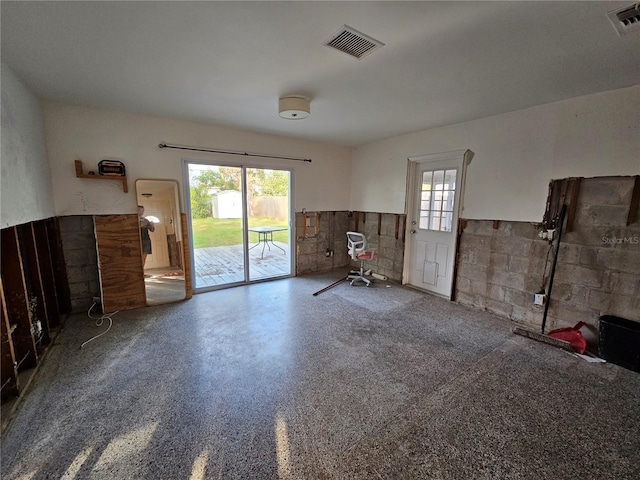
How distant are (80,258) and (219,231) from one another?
172cm

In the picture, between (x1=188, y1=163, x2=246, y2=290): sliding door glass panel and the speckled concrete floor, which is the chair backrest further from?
(x1=188, y1=163, x2=246, y2=290): sliding door glass panel

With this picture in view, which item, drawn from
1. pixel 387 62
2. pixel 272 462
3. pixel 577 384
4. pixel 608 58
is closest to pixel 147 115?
pixel 387 62

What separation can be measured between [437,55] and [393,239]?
314cm

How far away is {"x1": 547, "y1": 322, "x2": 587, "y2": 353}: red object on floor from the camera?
8.26 feet

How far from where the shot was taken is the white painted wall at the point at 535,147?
239 centimetres

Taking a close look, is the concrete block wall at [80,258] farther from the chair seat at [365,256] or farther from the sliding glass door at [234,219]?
the chair seat at [365,256]

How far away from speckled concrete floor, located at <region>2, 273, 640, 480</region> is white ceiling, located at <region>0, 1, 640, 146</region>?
2.46m

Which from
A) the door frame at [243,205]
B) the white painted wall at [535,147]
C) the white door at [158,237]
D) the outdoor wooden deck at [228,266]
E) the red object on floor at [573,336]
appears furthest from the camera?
the outdoor wooden deck at [228,266]

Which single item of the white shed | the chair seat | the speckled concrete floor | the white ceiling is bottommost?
the speckled concrete floor

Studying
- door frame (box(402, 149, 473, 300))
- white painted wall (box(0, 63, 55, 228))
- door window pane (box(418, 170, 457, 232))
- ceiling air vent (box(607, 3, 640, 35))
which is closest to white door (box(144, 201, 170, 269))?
white painted wall (box(0, 63, 55, 228))

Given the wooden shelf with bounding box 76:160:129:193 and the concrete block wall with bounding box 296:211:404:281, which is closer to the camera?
the wooden shelf with bounding box 76:160:129:193

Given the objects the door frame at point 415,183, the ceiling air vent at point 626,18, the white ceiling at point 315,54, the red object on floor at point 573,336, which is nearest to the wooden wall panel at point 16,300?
the white ceiling at point 315,54

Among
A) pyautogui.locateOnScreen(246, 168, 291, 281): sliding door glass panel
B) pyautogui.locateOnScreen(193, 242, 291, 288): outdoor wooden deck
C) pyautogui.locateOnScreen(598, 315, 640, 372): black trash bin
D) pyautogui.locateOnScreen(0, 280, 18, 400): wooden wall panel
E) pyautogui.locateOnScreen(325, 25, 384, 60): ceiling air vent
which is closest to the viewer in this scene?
pyautogui.locateOnScreen(325, 25, 384, 60): ceiling air vent

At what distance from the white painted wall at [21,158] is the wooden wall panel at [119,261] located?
560 mm
